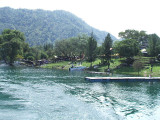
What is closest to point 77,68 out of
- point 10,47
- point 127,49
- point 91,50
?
point 91,50

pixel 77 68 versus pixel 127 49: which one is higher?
pixel 127 49

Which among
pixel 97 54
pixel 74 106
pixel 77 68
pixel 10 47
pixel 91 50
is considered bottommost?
pixel 74 106

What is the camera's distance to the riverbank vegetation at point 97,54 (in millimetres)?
80312

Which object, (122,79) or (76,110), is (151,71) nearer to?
(122,79)

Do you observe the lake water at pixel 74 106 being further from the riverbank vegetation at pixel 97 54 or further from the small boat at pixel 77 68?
the small boat at pixel 77 68

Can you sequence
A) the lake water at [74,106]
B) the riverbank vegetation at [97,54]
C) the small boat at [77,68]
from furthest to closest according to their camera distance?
the small boat at [77,68] < the riverbank vegetation at [97,54] < the lake water at [74,106]

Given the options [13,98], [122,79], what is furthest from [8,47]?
[13,98]

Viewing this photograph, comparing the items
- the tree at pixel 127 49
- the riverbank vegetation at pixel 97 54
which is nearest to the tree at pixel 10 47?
the riverbank vegetation at pixel 97 54

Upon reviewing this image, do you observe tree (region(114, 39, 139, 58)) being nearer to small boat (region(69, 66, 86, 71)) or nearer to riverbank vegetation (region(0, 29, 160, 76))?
riverbank vegetation (region(0, 29, 160, 76))

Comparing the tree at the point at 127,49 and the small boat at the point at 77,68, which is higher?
the tree at the point at 127,49

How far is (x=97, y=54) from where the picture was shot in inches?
3735

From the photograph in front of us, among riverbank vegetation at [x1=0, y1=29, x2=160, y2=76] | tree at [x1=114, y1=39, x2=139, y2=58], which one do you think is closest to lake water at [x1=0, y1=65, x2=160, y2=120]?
riverbank vegetation at [x1=0, y1=29, x2=160, y2=76]

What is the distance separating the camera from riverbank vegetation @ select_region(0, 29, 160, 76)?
263 ft

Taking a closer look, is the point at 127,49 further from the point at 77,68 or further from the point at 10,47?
the point at 10,47
